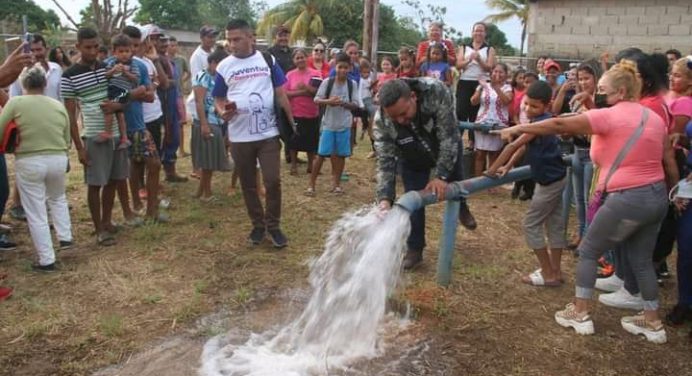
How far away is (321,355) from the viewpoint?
4008mm

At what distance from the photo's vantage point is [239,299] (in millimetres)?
4805

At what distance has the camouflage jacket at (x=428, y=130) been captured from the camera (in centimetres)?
463

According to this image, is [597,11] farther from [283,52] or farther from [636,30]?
[283,52]

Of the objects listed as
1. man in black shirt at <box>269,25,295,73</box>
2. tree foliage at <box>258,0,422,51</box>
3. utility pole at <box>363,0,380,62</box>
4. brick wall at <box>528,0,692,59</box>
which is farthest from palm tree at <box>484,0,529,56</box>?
man in black shirt at <box>269,25,295,73</box>

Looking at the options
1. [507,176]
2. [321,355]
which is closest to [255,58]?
[507,176]

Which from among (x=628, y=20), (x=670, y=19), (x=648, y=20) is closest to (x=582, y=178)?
(x=670, y=19)

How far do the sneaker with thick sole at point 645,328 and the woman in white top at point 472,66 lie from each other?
520 centimetres

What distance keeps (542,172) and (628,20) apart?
16624 mm

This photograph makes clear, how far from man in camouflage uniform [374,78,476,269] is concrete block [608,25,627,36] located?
16.6 metres

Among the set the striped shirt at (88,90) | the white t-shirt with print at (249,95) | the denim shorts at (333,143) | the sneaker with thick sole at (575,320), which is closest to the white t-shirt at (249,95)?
the white t-shirt with print at (249,95)

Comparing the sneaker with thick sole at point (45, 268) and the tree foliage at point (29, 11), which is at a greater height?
the tree foliage at point (29, 11)

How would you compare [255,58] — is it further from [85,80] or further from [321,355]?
[321,355]

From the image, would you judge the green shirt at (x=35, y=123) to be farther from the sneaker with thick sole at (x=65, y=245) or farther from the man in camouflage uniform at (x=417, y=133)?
the man in camouflage uniform at (x=417, y=133)

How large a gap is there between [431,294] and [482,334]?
70 cm
